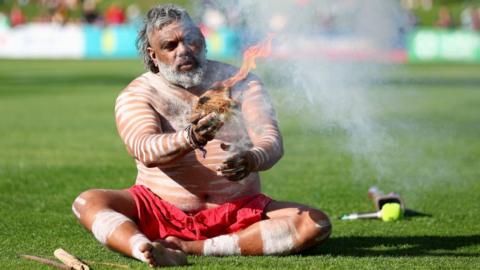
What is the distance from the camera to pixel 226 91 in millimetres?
6320

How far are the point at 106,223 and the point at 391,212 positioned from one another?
3.02 m

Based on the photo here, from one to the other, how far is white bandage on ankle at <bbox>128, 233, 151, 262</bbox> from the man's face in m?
1.12

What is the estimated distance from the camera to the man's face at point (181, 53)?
6.57 m

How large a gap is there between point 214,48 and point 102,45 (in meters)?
7.04

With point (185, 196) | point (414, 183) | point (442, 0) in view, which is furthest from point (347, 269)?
point (442, 0)

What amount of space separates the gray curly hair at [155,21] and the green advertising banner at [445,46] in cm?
4086

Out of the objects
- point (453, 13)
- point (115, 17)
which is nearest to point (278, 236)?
point (115, 17)

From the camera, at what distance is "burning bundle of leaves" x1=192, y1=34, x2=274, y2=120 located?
5961mm

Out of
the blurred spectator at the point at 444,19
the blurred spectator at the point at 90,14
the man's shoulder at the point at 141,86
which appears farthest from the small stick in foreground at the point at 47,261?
the blurred spectator at the point at 444,19

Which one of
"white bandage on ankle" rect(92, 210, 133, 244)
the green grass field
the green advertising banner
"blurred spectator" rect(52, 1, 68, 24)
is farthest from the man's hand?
"blurred spectator" rect(52, 1, 68, 24)

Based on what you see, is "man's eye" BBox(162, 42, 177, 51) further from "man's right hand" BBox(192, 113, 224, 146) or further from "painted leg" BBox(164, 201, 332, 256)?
→ "painted leg" BBox(164, 201, 332, 256)

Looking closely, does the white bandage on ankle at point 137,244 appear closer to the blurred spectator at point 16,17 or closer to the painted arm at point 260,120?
the painted arm at point 260,120

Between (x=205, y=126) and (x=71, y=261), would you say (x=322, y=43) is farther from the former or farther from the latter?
(x=71, y=261)

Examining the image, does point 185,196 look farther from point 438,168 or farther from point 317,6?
point 438,168
